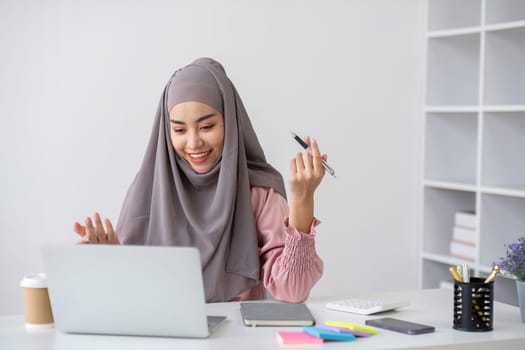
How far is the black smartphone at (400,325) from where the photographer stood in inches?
69.4

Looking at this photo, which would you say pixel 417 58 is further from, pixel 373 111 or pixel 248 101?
pixel 248 101

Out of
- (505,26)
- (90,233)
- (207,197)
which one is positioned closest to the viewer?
(90,233)

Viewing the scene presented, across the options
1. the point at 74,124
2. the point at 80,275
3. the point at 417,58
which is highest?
the point at 417,58

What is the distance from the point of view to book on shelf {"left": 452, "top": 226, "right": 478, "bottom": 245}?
3.97 metres

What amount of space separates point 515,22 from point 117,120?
5.69ft

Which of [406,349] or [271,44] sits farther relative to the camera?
[271,44]

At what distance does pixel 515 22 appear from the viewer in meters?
3.52

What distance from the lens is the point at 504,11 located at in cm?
377

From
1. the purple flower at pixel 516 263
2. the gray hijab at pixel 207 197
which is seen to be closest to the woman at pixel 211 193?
the gray hijab at pixel 207 197

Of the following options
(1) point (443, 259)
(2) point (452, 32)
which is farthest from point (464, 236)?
(2) point (452, 32)

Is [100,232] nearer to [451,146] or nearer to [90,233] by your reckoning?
[90,233]

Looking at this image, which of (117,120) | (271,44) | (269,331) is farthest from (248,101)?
(269,331)

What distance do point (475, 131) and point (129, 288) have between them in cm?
290

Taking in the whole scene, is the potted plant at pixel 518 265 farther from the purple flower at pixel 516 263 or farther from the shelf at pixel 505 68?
the shelf at pixel 505 68
